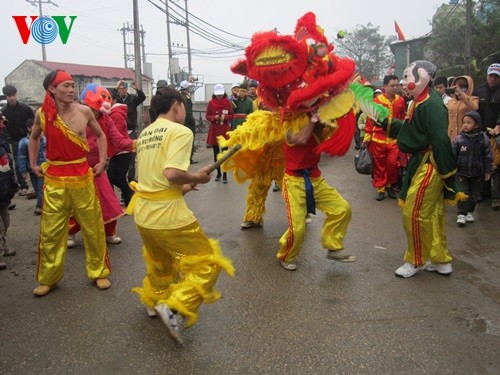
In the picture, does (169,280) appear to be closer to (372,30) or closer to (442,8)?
(442,8)

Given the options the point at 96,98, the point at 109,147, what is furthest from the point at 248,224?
the point at 96,98

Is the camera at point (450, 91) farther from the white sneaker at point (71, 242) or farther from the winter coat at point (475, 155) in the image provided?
the white sneaker at point (71, 242)

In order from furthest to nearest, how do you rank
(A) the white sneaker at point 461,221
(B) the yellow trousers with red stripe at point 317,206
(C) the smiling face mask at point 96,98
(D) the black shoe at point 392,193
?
(D) the black shoe at point 392,193 → (A) the white sneaker at point 461,221 → (C) the smiling face mask at point 96,98 → (B) the yellow trousers with red stripe at point 317,206

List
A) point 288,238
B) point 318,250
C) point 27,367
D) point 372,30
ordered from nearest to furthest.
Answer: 1. point 27,367
2. point 288,238
3. point 318,250
4. point 372,30

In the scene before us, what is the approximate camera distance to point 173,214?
9.34ft

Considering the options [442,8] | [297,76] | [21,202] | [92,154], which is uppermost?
[442,8]

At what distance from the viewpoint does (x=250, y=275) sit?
4195mm

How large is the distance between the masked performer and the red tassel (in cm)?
47

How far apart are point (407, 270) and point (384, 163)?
316 cm

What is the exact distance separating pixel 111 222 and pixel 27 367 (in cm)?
250

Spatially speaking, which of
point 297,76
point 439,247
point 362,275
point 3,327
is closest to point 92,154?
point 3,327

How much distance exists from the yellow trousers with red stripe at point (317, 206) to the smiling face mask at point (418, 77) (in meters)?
1.13

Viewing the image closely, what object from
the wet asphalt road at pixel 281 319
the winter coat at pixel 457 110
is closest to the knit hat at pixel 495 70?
the winter coat at pixel 457 110

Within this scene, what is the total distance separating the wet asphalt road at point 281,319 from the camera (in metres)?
2.78
